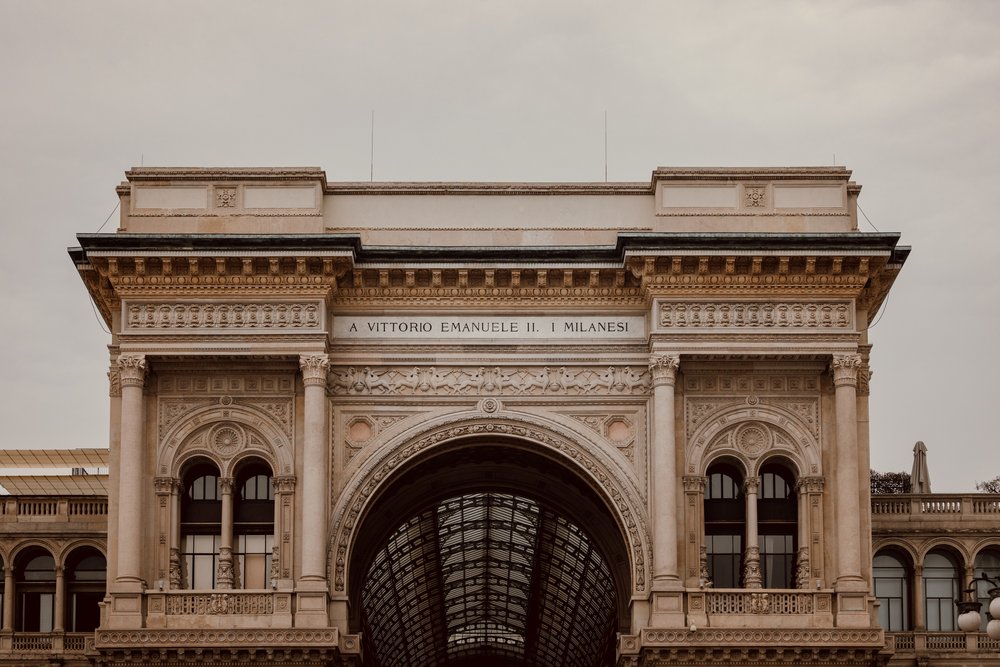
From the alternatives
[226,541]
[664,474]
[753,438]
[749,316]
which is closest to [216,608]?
[226,541]

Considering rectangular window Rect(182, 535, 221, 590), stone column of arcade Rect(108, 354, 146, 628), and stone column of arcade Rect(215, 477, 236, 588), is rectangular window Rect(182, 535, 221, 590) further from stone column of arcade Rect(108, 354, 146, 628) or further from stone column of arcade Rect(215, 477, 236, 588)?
stone column of arcade Rect(108, 354, 146, 628)

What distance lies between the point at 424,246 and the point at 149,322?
27.8 ft

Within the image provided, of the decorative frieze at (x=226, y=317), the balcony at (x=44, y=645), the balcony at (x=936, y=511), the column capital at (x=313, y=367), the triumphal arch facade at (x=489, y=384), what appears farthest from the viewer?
the balcony at (x=936, y=511)

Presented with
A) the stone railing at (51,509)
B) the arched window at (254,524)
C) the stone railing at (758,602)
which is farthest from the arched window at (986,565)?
the stone railing at (51,509)

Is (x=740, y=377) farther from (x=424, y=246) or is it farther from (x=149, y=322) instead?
(x=149, y=322)

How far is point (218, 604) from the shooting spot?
56.7 m

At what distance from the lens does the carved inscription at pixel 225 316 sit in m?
58.0

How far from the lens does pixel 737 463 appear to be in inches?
2329

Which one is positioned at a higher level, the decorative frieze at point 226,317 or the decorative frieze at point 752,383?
the decorative frieze at point 226,317

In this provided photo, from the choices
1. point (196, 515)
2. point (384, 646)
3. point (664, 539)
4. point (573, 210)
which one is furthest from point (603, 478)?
point (384, 646)

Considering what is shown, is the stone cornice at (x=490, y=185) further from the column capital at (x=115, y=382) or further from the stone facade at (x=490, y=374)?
the column capital at (x=115, y=382)

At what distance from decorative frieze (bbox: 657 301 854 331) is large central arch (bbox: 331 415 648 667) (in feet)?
15.8

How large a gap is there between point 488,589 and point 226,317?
147 ft

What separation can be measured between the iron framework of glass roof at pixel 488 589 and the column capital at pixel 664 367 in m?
13.9
